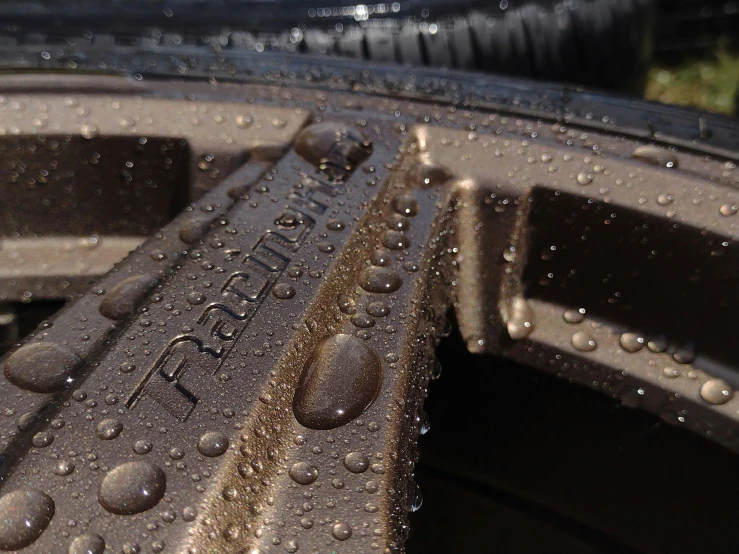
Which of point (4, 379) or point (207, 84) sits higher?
point (207, 84)

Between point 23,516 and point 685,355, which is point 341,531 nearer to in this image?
point 23,516

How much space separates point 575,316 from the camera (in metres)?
0.89

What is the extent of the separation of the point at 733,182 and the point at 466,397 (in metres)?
0.46

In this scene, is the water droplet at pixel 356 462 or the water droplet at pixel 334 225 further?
the water droplet at pixel 334 225

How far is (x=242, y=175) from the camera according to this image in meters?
0.91

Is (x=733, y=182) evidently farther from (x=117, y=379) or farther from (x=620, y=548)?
(x=117, y=379)

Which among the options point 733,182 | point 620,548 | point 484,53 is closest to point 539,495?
point 620,548

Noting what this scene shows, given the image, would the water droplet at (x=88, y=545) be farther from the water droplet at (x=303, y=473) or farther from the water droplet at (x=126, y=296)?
the water droplet at (x=126, y=296)

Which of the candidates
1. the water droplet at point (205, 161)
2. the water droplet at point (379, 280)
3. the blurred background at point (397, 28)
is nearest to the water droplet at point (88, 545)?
the water droplet at point (379, 280)

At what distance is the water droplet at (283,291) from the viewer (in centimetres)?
69

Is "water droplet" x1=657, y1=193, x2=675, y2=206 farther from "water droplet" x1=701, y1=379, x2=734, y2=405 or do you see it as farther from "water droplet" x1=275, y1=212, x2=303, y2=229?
"water droplet" x1=275, y1=212, x2=303, y2=229

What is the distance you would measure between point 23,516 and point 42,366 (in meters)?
0.19

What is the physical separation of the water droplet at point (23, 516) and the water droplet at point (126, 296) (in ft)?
0.82

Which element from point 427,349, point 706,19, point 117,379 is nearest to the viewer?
point 117,379
